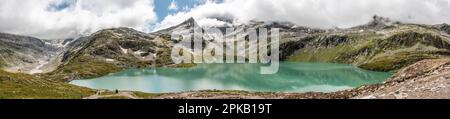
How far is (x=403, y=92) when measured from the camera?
3797cm
